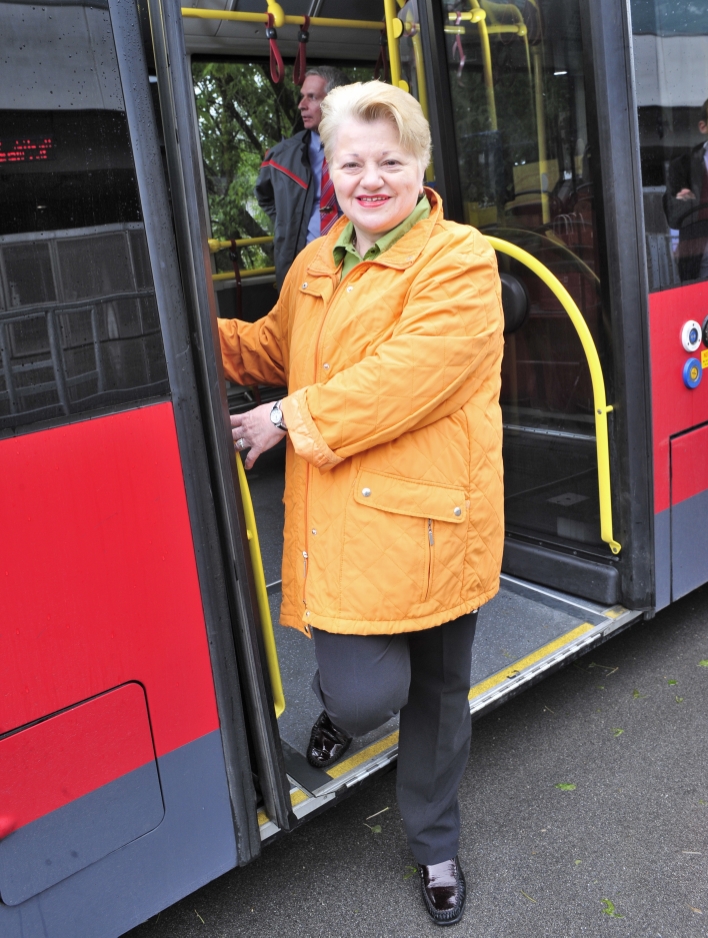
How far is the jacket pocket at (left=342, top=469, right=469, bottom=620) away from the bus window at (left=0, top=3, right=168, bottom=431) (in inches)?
20.9

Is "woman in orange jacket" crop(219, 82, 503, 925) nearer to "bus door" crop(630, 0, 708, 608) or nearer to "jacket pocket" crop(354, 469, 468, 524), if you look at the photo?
"jacket pocket" crop(354, 469, 468, 524)

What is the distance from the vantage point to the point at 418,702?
2109mm

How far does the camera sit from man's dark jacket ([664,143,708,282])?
115 inches

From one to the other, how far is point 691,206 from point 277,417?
193 centimetres

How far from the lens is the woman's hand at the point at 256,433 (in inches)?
74.4

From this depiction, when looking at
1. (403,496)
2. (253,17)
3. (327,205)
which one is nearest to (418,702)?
(403,496)

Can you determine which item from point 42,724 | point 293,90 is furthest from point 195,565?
point 293,90

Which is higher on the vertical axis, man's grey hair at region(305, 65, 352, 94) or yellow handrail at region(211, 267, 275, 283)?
man's grey hair at region(305, 65, 352, 94)

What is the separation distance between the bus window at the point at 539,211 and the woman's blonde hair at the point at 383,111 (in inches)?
46.0

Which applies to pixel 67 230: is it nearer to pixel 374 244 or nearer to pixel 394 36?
pixel 374 244

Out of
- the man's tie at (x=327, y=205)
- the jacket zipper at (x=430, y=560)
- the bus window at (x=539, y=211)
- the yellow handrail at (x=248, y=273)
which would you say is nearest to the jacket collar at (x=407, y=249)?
the jacket zipper at (x=430, y=560)

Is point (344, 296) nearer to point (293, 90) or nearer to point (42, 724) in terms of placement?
point (42, 724)

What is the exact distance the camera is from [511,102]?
9.94 ft

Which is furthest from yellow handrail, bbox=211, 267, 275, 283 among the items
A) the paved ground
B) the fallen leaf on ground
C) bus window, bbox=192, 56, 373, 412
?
the fallen leaf on ground
